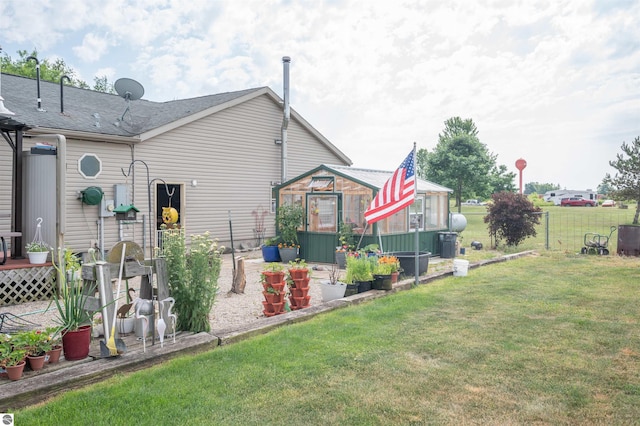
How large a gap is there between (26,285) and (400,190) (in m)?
6.43

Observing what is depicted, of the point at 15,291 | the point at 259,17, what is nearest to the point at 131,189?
the point at 15,291

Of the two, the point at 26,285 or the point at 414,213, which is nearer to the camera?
the point at 26,285

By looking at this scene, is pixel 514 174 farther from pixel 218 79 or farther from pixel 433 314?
pixel 433 314

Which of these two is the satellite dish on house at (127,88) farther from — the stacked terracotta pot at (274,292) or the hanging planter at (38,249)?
the stacked terracotta pot at (274,292)

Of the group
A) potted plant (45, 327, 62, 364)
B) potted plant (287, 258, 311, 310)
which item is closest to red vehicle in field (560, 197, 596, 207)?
potted plant (287, 258, 311, 310)

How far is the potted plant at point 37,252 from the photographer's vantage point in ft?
24.8

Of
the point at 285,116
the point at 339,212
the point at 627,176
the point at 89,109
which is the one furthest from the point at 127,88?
the point at 627,176

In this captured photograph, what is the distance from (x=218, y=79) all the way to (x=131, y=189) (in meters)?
13.1

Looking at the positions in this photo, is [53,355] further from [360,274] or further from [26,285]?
[360,274]

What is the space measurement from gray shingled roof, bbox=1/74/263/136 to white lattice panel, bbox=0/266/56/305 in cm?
369

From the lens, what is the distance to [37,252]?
299 inches

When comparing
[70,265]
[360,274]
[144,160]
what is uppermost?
[144,160]

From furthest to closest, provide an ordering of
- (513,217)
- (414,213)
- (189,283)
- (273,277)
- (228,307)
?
1. (513,217)
2. (414,213)
3. (228,307)
4. (273,277)
5. (189,283)

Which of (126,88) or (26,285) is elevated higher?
(126,88)
